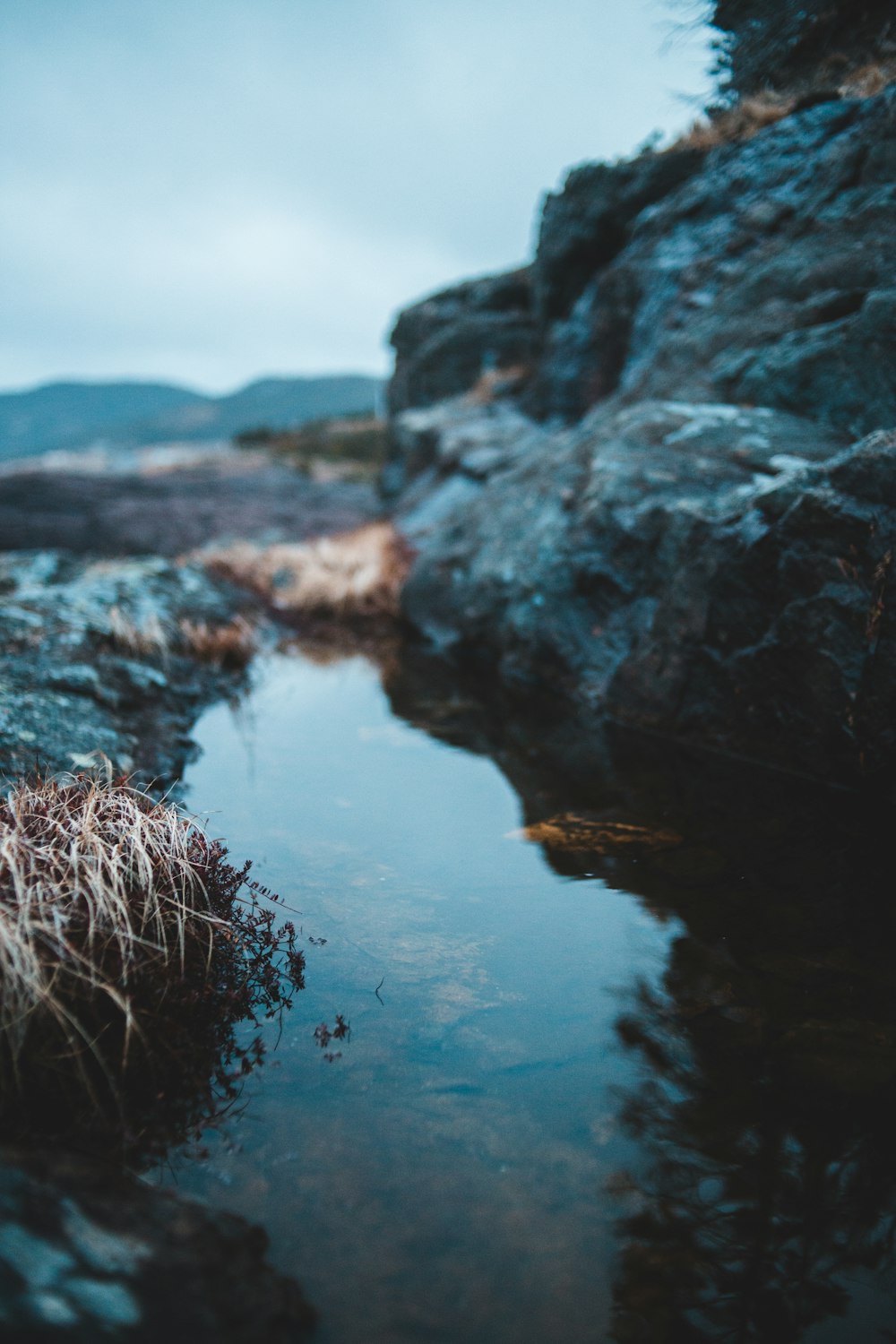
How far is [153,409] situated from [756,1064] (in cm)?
14788

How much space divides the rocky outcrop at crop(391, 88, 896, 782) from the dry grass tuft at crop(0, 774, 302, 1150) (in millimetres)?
3289

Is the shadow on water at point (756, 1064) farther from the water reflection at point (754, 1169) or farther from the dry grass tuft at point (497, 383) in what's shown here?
the dry grass tuft at point (497, 383)

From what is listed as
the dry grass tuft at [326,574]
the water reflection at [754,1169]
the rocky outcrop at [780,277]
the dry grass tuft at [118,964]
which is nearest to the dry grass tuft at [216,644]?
the dry grass tuft at [326,574]

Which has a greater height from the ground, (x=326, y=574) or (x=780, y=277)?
(x=780, y=277)

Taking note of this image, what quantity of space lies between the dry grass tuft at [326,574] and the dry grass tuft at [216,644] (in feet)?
8.09

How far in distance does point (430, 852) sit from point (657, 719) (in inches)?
93.9

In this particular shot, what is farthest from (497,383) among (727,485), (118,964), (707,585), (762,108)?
(118,964)

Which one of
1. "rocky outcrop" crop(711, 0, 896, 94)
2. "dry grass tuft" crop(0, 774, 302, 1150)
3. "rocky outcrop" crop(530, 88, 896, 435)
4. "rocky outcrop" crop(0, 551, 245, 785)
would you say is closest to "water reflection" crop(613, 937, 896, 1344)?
"dry grass tuft" crop(0, 774, 302, 1150)

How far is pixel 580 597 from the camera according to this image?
20.8 ft

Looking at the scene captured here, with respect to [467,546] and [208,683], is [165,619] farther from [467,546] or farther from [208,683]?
[467,546]

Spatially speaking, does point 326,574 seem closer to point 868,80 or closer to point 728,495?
point 728,495

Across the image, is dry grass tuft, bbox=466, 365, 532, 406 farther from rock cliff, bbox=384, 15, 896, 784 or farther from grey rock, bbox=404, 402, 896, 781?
grey rock, bbox=404, 402, 896, 781

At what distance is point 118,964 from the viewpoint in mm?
2125

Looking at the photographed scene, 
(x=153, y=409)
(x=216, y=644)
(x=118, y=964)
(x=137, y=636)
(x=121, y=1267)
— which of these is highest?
(x=153, y=409)
